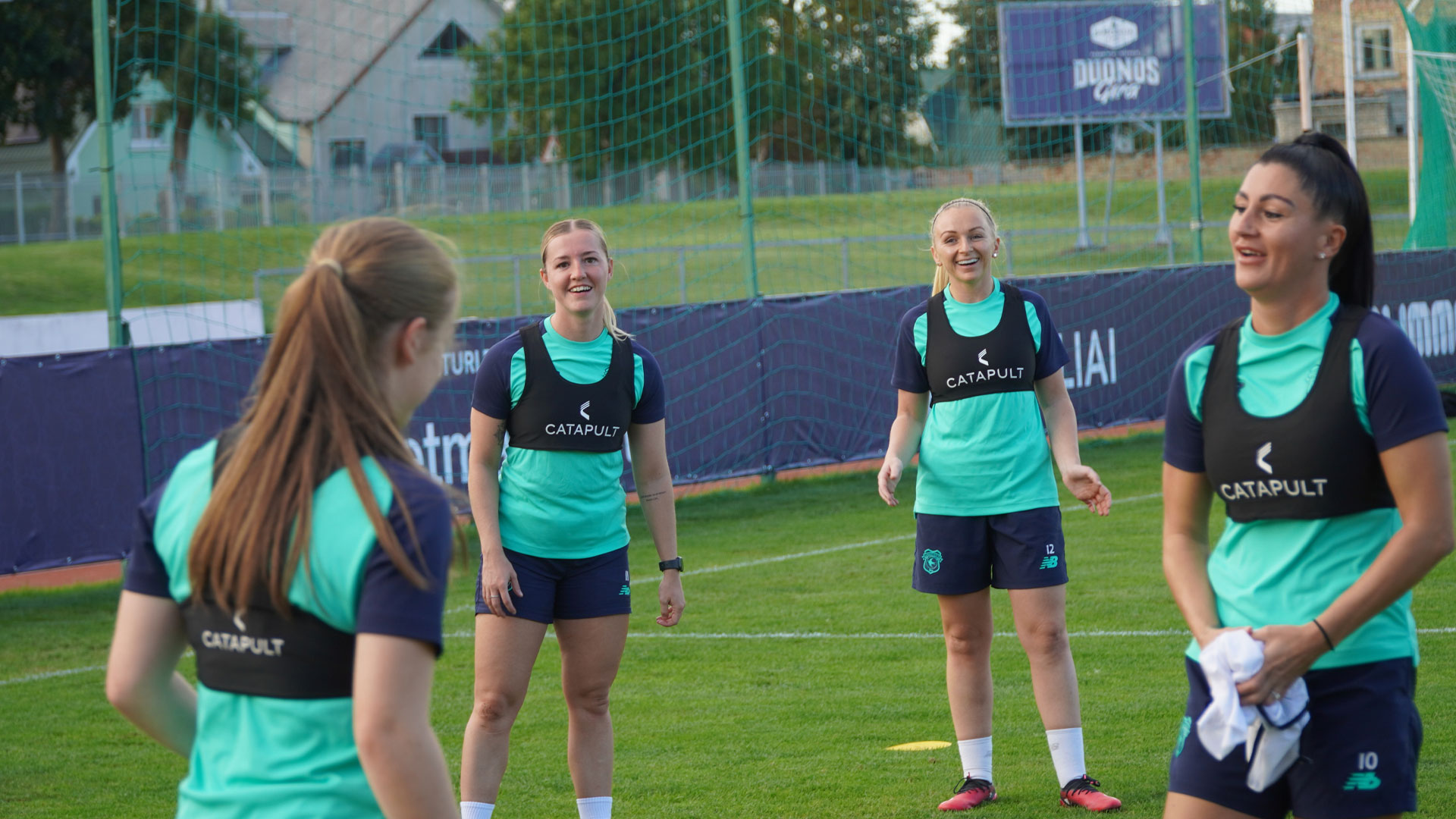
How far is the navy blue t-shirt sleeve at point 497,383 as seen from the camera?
181 inches

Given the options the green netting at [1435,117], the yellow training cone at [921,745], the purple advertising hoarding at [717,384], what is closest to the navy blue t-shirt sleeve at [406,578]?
the yellow training cone at [921,745]

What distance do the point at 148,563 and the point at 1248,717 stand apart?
1853mm

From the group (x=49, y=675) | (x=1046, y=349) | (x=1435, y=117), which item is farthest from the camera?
(x=1435, y=117)

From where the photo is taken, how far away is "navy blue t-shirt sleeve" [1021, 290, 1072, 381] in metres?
5.28

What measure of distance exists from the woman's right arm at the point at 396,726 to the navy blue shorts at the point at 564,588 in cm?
255

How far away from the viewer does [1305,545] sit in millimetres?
2756

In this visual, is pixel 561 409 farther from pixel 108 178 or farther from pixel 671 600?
pixel 108 178

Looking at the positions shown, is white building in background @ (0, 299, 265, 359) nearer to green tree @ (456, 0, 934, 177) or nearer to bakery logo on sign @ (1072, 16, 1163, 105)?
green tree @ (456, 0, 934, 177)

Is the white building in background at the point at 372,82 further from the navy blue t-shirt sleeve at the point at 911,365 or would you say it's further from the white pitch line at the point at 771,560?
the navy blue t-shirt sleeve at the point at 911,365

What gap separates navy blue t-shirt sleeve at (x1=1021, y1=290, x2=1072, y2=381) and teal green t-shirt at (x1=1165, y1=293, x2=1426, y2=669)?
95.3 inches

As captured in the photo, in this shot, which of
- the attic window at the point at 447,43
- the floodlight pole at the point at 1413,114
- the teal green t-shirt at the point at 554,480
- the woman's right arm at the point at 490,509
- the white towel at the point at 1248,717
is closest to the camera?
the white towel at the point at 1248,717

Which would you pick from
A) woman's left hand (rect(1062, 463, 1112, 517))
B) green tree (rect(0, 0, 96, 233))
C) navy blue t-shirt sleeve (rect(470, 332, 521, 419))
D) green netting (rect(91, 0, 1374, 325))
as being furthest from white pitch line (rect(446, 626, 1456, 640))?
green tree (rect(0, 0, 96, 233))

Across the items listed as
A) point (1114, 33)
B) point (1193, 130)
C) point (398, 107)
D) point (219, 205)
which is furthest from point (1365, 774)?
point (1114, 33)

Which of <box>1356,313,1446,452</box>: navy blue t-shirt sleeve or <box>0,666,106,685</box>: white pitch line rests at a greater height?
<box>1356,313,1446,452</box>: navy blue t-shirt sleeve
